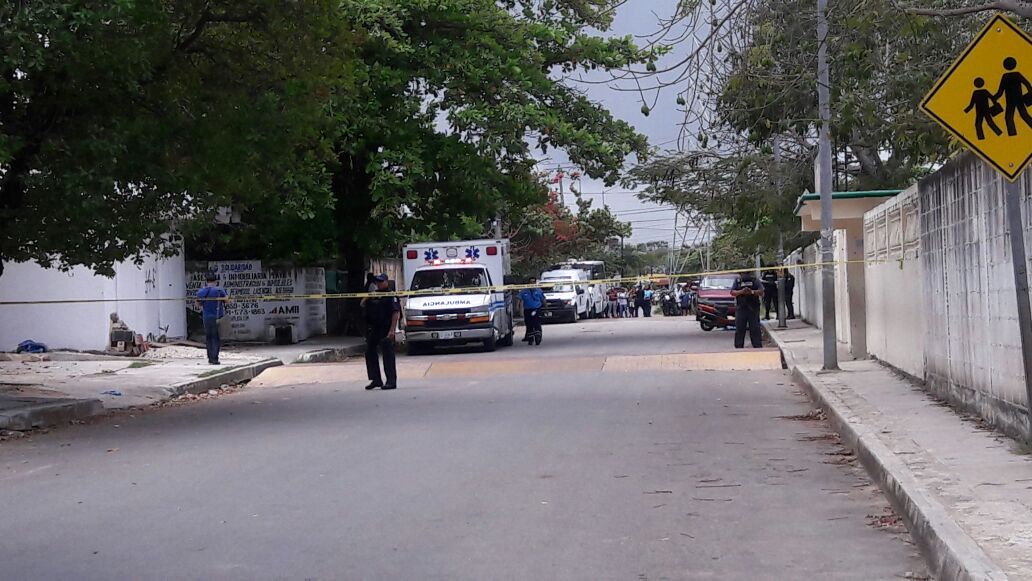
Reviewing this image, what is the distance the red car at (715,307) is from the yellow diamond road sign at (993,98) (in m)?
26.7

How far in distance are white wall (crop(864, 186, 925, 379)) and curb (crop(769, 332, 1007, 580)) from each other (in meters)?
3.91

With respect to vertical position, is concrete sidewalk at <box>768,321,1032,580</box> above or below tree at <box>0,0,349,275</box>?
below

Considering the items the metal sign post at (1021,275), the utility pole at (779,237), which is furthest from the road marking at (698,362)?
the metal sign post at (1021,275)

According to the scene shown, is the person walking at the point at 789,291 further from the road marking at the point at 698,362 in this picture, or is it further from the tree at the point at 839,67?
the tree at the point at 839,67

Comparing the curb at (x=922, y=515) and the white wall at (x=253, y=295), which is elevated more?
the white wall at (x=253, y=295)

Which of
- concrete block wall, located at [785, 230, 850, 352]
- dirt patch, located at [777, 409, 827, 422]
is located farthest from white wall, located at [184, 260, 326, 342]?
dirt patch, located at [777, 409, 827, 422]

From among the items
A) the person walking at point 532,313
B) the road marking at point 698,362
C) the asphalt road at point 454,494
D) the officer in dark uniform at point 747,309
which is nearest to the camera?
the asphalt road at point 454,494

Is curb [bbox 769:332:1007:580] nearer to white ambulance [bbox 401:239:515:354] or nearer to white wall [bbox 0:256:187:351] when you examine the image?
white ambulance [bbox 401:239:515:354]

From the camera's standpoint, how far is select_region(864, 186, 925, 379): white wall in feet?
50.8

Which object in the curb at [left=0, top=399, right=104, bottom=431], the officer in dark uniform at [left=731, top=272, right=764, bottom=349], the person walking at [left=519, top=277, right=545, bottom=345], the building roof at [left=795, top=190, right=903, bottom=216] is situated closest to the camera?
the curb at [left=0, top=399, right=104, bottom=431]

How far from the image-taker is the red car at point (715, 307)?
35.7 meters

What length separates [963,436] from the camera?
34.8ft

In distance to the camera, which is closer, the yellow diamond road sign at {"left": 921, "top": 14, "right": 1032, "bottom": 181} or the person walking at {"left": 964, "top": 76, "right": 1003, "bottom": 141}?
the yellow diamond road sign at {"left": 921, "top": 14, "right": 1032, "bottom": 181}

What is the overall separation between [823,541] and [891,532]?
52 centimetres
